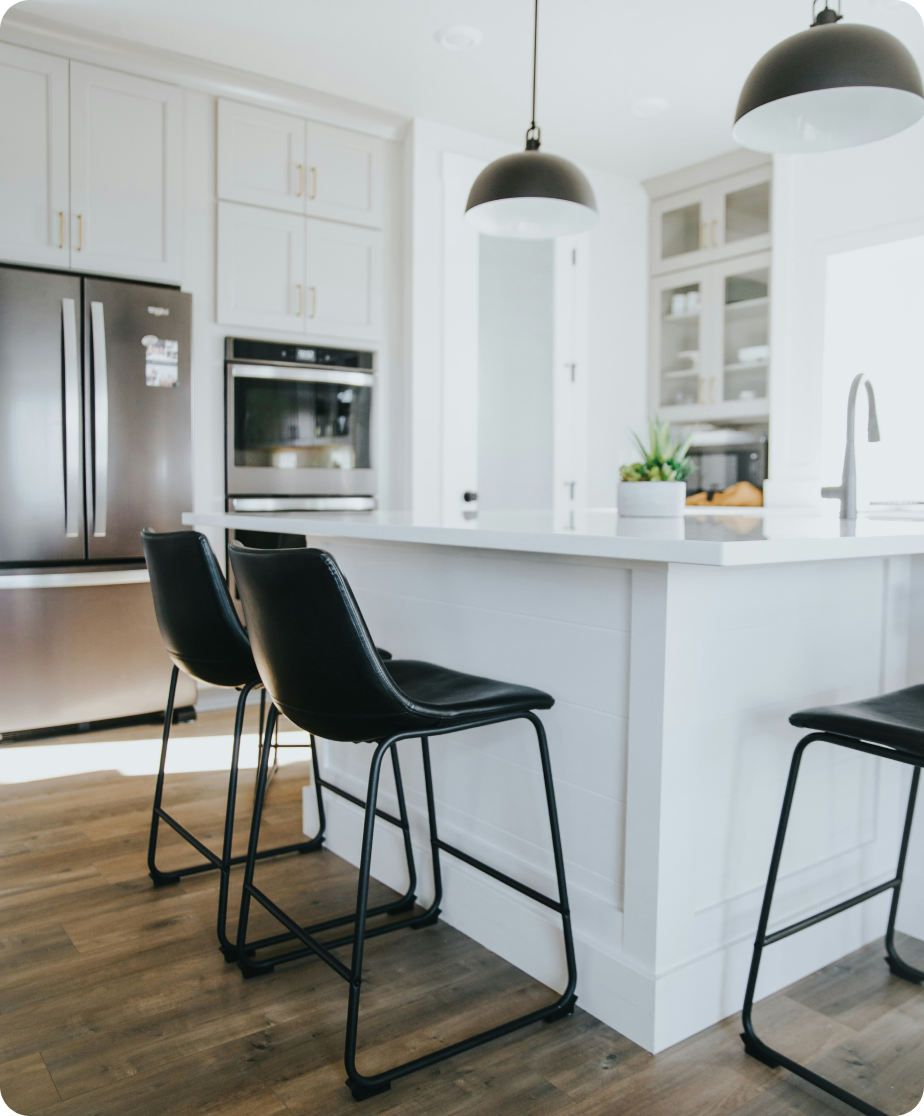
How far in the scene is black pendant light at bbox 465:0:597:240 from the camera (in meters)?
2.46

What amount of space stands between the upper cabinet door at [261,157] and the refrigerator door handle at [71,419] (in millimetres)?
894

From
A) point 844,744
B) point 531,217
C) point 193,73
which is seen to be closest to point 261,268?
point 193,73

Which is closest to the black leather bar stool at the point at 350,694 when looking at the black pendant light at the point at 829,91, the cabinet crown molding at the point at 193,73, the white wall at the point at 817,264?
the black pendant light at the point at 829,91

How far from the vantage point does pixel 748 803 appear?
1565mm

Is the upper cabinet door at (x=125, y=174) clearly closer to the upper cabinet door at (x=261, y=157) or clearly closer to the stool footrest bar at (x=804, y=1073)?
the upper cabinet door at (x=261, y=157)

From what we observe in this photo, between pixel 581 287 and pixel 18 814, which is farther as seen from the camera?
pixel 581 287

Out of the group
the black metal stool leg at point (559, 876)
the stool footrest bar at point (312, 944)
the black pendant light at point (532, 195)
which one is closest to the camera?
the stool footrest bar at point (312, 944)

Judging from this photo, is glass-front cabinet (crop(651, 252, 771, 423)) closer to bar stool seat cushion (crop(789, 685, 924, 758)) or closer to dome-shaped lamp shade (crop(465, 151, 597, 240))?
dome-shaped lamp shade (crop(465, 151, 597, 240))

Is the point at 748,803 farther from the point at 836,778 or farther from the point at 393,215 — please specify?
the point at 393,215

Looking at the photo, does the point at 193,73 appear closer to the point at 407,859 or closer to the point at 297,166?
the point at 297,166

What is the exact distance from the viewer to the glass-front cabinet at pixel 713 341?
14.8ft

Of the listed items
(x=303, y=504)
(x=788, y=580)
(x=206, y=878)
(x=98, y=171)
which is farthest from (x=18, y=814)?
(x=98, y=171)

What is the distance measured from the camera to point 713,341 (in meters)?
4.70

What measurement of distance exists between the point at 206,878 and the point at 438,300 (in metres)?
2.99
